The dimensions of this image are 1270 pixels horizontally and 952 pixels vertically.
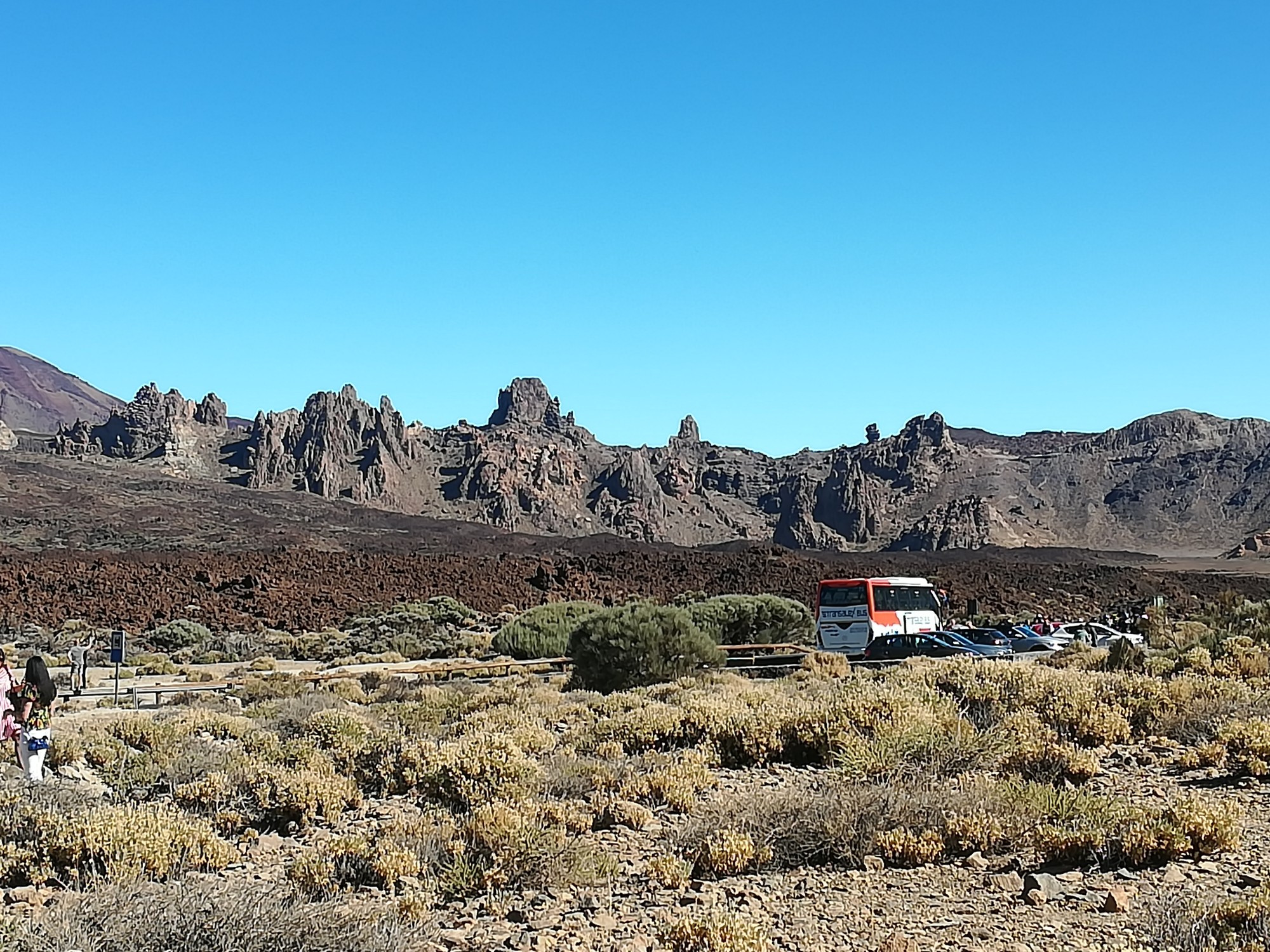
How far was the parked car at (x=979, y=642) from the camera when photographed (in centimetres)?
2920

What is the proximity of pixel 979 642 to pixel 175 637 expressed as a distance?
26.9 meters

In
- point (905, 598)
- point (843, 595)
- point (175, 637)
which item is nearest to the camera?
point (843, 595)

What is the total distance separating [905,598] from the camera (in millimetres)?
31703

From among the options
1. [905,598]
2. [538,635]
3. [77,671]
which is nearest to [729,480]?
[538,635]

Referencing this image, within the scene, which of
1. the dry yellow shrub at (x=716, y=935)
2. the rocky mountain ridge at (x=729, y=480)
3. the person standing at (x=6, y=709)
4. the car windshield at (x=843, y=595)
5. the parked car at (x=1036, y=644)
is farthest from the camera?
the rocky mountain ridge at (x=729, y=480)

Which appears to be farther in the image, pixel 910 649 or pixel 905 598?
pixel 905 598

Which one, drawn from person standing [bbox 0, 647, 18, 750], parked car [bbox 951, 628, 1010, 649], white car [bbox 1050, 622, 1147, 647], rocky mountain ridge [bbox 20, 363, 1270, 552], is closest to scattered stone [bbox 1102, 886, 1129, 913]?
person standing [bbox 0, 647, 18, 750]

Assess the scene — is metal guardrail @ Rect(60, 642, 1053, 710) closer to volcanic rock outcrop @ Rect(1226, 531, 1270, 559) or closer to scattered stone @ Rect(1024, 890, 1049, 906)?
scattered stone @ Rect(1024, 890, 1049, 906)

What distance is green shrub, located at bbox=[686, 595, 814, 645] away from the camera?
1328 inches

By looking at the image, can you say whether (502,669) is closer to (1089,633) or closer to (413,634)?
(413,634)

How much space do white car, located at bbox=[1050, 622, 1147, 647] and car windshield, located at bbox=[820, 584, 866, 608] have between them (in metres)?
8.37

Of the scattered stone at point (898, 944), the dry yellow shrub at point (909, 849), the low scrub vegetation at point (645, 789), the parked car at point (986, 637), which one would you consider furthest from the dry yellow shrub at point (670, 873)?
the parked car at point (986, 637)

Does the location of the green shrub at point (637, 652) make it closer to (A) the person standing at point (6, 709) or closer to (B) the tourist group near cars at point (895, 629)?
(B) the tourist group near cars at point (895, 629)

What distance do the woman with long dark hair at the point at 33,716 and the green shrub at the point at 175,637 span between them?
88.1 feet
